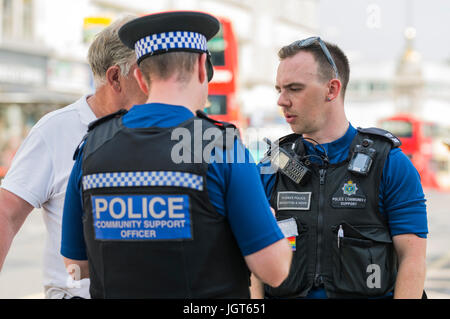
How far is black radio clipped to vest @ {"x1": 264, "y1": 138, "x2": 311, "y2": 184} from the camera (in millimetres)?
2719

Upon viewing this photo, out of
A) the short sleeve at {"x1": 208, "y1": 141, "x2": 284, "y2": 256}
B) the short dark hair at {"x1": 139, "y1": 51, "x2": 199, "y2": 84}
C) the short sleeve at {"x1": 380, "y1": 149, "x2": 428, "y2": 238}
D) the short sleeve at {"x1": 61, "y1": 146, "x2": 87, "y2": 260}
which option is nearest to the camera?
the short sleeve at {"x1": 208, "y1": 141, "x2": 284, "y2": 256}

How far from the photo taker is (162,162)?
1.88 metres

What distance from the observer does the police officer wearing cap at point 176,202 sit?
1.87 meters

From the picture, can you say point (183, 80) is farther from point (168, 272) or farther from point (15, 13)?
point (15, 13)

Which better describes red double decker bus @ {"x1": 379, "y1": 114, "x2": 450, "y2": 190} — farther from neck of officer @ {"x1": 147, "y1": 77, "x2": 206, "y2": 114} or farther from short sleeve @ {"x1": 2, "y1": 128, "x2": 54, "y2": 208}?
neck of officer @ {"x1": 147, "y1": 77, "x2": 206, "y2": 114}

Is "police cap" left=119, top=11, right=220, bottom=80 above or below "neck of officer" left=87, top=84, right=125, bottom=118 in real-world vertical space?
above

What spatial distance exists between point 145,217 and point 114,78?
1.15 m

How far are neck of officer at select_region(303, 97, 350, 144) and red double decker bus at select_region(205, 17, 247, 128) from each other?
14836 millimetres

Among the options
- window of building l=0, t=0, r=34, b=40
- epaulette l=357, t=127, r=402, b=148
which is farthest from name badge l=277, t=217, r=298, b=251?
window of building l=0, t=0, r=34, b=40

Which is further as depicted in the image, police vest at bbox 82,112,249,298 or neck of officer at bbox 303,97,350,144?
neck of officer at bbox 303,97,350,144

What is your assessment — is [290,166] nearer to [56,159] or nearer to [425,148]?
[56,159]

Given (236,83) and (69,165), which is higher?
(236,83)
